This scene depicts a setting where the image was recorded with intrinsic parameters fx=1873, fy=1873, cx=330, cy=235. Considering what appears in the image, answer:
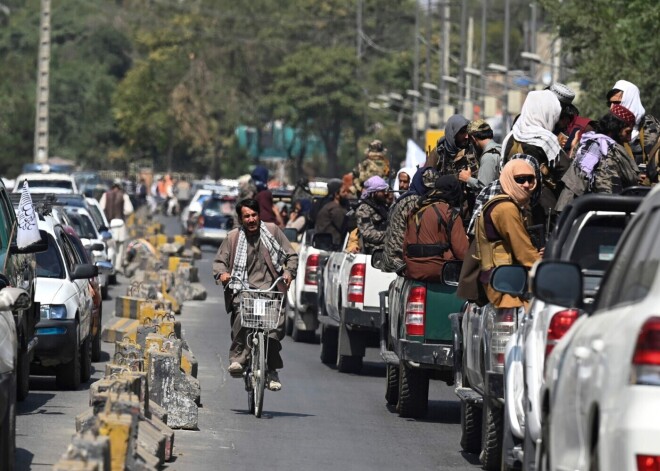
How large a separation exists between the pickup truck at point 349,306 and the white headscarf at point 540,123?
15.6ft

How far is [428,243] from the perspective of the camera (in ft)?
47.8

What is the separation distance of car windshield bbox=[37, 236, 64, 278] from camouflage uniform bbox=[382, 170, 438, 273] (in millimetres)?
3172

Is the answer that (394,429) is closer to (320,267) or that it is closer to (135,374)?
(135,374)

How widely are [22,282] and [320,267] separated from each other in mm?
Result: 8222

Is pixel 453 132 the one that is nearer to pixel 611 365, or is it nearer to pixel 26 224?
pixel 26 224

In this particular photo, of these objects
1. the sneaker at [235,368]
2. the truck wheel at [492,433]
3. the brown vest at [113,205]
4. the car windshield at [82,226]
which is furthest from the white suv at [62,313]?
the brown vest at [113,205]

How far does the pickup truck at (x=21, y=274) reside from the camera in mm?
13977

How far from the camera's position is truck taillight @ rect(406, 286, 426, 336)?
14.4 meters

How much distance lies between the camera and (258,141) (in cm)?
10606

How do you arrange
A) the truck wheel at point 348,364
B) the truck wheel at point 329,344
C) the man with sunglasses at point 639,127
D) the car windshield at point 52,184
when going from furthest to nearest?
the car windshield at point 52,184 < the truck wheel at point 329,344 < the truck wheel at point 348,364 < the man with sunglasses at point 639,127

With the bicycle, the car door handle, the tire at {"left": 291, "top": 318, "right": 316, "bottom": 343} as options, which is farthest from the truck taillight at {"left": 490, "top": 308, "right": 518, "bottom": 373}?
the tire at {"left": 291, "top": 318, "right": 316, "bottom": 343}

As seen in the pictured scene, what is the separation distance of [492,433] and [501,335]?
71 cm

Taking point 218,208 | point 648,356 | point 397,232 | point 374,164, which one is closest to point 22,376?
point 397,232

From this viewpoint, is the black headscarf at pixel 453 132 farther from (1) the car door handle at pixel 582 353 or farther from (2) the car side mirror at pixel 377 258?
(1) the car door handle at pixel 582 353
